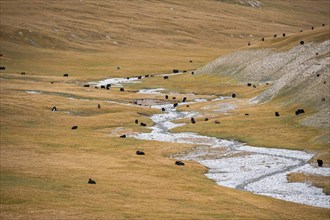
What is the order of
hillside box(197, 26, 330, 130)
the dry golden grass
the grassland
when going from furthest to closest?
hillside box(197, 26, 330, 130) → the dry golden grass → the grassland

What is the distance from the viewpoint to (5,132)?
8281cm

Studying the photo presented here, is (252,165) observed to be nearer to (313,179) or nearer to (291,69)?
(313,179)

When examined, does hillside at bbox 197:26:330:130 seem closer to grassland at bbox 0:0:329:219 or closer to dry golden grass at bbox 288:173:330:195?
grassland at bbox 0:0:329:219

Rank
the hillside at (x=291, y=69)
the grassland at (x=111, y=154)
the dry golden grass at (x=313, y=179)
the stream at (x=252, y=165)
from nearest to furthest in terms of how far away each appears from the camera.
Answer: the grassland at (x=111, y=154) < the stream at (x=252, y=165) < the dry golden grass at (x=313, y=179) < the hillside at (x=291, y=69)

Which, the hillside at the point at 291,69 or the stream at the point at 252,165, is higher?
the hillside at the point at 291,69

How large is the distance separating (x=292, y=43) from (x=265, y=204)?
92.5 meters

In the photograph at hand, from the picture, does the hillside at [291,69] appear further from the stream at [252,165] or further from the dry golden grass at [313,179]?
the dry golden grass at [313,179]

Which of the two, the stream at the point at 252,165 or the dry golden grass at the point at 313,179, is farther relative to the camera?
the dry golden grass at the point at 313,179

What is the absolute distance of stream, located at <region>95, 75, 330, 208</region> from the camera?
54688 mm

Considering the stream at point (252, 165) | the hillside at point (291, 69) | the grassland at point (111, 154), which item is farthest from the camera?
the hillside at point (291, 69)

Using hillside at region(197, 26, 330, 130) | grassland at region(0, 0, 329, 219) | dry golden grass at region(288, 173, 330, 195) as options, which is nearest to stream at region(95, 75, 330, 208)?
dry golden grass at region(288, 173, 330, 195)

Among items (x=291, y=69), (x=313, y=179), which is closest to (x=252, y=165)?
(x=313, y=179)

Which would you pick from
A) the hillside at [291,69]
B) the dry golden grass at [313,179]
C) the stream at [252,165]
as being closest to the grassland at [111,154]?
the stream at [252,165]

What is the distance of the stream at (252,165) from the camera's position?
54.7 m
